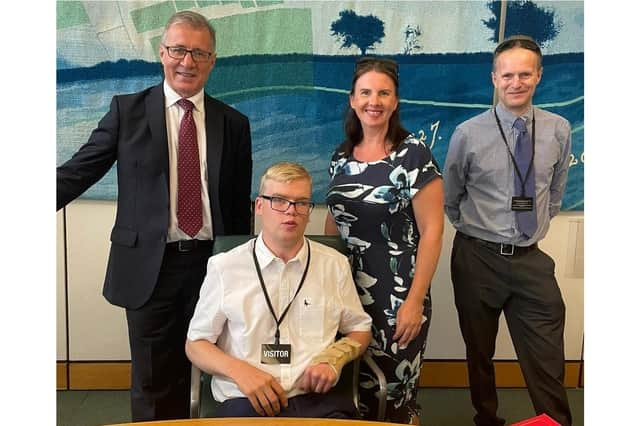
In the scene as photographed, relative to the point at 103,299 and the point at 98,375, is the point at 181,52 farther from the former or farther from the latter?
the point at 98,375

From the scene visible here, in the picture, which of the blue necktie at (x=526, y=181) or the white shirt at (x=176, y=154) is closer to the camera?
the white shirt at (x=176, y=154)

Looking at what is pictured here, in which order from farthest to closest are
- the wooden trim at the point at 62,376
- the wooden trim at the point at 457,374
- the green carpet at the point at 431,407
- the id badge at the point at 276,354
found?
the wooden trim at the point at 457,374 < the wooden trim at the point at 62,376 < the green carpet at the point at 431,407 < the id badge at the point at 276,354

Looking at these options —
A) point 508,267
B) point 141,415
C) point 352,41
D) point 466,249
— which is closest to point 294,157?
point 352,41

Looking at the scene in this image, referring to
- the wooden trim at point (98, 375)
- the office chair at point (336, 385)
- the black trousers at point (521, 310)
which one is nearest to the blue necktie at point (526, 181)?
the black trousers at point (521, 310)

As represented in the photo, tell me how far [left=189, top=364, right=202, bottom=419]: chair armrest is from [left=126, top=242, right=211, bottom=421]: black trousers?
0.42 m

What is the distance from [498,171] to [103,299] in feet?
6.58

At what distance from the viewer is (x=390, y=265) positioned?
2.14m

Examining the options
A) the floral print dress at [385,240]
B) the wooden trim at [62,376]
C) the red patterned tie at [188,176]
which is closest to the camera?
the floral print dress at [385,240]

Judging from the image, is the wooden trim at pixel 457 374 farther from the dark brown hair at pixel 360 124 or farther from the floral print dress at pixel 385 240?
the dark brown hair at pixel 360 124

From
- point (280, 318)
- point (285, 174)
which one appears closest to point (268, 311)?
point (280, 318)

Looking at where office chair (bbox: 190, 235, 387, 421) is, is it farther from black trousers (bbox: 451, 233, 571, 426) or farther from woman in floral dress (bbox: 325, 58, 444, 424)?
black trousers (bbox: 451, 233, 571, 426)

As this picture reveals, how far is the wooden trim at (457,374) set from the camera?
313 cm

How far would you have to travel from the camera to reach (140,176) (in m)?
2.19

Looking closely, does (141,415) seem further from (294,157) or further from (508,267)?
(508,267)
